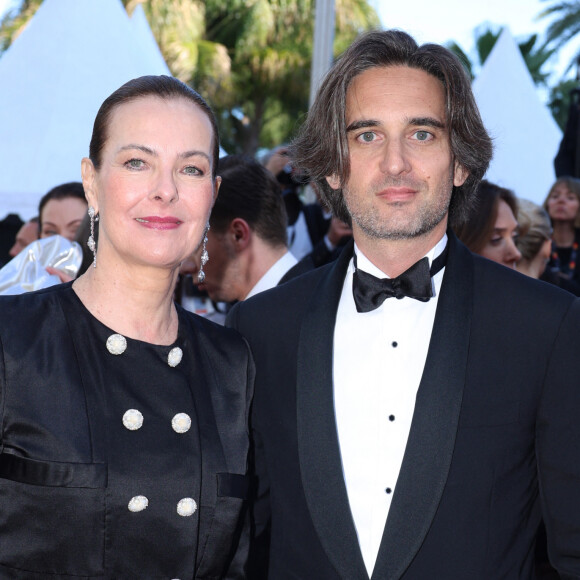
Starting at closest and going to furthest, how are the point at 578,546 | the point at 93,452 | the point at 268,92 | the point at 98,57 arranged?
the point at 93,452 → the point at 578,546 → the point at 98,57 → the point at 268,92

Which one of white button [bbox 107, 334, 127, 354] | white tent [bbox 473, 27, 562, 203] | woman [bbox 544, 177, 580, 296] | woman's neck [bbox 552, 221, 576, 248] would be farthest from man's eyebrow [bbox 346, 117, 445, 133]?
white tent [bbox 473, 27, 562, 203]

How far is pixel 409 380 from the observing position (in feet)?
7.93

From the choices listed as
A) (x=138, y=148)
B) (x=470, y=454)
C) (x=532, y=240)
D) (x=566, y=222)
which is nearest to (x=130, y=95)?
(x=138, y=148)

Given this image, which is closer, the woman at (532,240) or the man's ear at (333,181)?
the man's ear at (333,181)

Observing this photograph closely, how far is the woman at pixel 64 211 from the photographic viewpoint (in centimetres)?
464

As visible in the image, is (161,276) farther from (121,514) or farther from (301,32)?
(301,32)

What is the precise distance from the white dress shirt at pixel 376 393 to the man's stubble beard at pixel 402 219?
0.11 metres

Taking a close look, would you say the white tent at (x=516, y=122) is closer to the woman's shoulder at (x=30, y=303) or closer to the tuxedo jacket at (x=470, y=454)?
the tuxedo jacket at (x=470, y=454)

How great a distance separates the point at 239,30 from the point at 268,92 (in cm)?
180

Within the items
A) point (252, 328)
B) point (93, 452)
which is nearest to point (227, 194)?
point (252, 328)

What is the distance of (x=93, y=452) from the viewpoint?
209 centimetres

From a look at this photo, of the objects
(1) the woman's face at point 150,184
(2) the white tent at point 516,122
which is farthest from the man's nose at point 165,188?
(2) the white tent at point 516,122

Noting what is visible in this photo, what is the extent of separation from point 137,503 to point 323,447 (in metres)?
0.56

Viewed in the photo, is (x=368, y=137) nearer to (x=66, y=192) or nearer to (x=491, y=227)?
(x=491, y=227)
